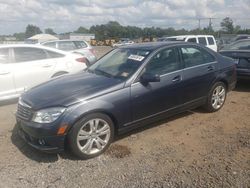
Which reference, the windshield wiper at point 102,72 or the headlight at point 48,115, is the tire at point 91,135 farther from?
the windshield wiper at point 102,72

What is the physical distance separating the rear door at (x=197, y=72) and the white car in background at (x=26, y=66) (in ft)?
11.4

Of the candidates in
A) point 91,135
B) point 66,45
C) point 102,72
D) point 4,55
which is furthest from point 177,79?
point 66,45

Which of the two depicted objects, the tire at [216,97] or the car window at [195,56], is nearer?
the car window at [195,56]

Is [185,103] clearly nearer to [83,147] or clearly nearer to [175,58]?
[175,58]

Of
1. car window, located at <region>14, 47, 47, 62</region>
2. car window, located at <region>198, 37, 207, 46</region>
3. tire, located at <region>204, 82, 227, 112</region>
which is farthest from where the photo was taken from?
car window, located at <region>198, 37, 207, 46</region>

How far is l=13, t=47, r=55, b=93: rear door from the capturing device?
22.5 ft

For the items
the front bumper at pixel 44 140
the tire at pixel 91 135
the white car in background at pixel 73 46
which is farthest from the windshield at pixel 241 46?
the front bumper at pixel 44 140

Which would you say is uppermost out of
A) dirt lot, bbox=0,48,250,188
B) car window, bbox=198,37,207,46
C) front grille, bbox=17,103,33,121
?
car window, bbox=198,37,207,46

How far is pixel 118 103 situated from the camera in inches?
170

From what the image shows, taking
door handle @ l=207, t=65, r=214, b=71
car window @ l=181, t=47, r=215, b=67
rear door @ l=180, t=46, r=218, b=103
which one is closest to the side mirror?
rear door @ l=180, t=46, r=218, b=103

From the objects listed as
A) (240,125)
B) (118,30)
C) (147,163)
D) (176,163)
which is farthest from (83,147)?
(118,30)

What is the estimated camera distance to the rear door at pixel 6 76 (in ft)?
21.7

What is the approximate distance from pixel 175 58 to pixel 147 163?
2117 millimetres

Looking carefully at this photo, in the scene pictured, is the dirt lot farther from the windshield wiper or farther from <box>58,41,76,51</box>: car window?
<box>58,41,76,51</box>: car window
